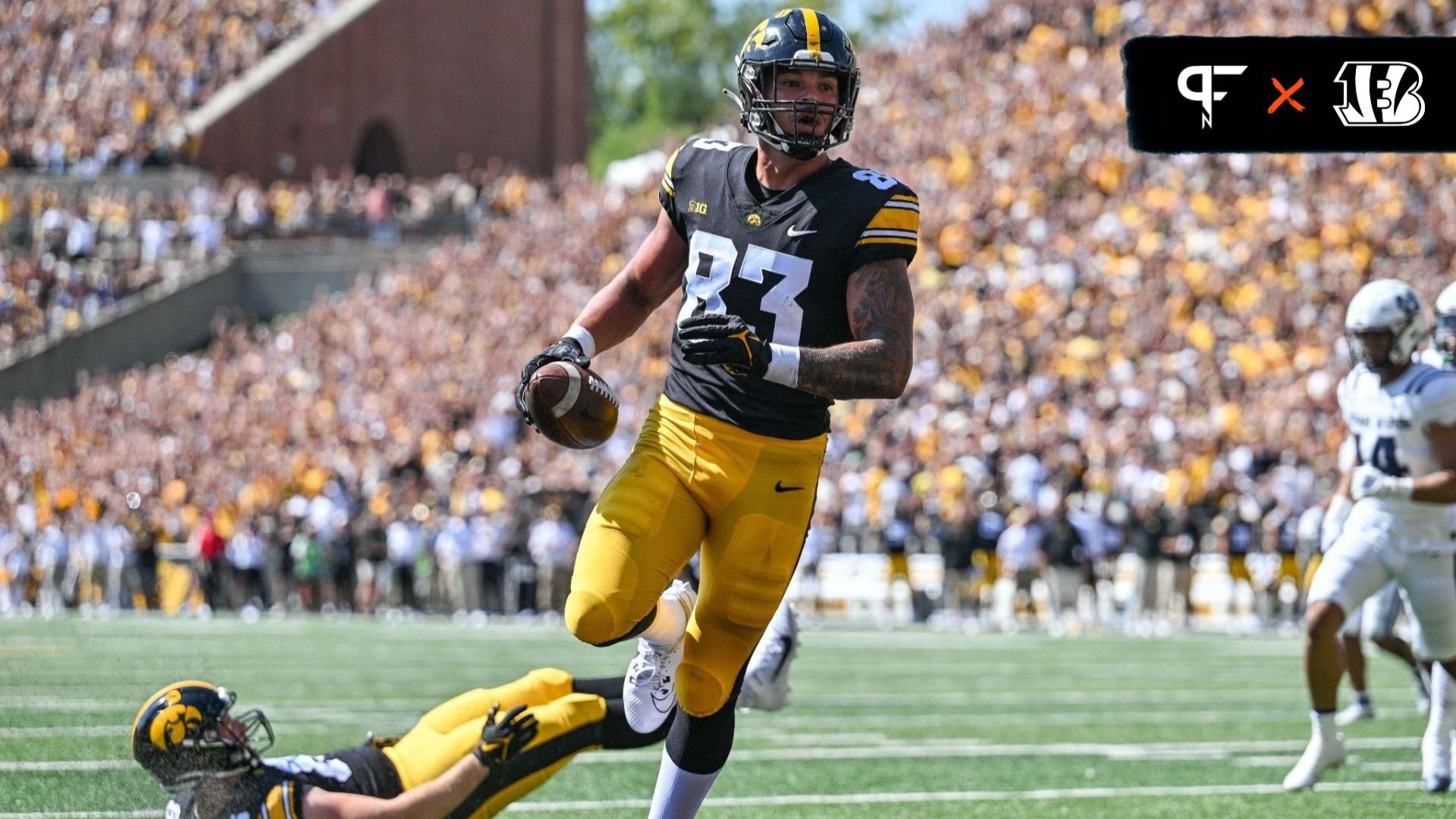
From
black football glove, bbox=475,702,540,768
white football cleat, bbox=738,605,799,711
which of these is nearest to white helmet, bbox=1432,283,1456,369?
white football cleat, bbox=738,605,799,711

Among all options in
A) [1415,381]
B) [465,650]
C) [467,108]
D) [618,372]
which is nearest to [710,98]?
[467,108]

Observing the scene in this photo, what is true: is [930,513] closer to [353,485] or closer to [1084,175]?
[1084,175]

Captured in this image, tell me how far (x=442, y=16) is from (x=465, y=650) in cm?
2653

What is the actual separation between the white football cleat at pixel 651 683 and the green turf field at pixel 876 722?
3.98 feet

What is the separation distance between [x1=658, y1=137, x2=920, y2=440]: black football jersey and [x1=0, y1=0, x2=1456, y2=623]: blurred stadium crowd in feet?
43.2

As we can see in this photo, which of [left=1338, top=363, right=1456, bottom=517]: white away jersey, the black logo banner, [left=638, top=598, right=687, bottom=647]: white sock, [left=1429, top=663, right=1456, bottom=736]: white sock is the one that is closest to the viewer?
[left=638, top=598, right=687, bottom=647]: white sock

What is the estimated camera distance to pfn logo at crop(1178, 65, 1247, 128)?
6.12 metres

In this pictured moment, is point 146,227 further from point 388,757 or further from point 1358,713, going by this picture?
point 388,757

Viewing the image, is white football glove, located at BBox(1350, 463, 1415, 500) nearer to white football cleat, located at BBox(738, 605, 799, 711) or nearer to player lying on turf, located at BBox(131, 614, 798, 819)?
white football cleat, located at BBox(738, 605, 799, 711)

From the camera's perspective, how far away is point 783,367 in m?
4.31

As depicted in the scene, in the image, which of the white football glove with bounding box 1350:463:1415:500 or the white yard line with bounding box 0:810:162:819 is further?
the white football glove with bounding box 1350:463:1415:500

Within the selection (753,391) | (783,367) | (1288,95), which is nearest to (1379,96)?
(1288,95)

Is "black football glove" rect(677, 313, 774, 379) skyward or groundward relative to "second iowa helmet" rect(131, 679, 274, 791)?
skyward

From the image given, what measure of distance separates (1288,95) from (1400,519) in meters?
1.52
